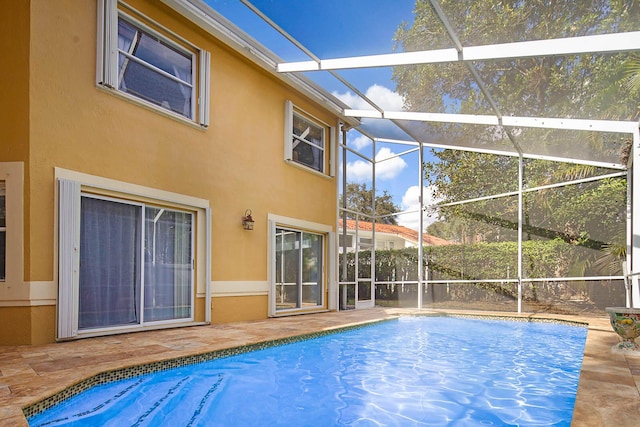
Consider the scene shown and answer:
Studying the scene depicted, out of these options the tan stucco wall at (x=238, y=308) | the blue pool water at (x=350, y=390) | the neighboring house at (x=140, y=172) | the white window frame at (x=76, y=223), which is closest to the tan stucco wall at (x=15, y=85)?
the neighboring house at (x=140, y=172)

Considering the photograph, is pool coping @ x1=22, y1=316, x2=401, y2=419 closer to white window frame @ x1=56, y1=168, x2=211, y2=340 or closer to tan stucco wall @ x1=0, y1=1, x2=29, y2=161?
white window frame @ x1=56, y1=168, x2=211, y2=340

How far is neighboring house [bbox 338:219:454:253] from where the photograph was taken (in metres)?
11.9

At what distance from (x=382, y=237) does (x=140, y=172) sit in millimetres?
8359

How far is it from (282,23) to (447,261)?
860 centimetres

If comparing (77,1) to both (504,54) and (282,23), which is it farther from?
(504,54)

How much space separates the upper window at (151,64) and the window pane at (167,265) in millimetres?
1764

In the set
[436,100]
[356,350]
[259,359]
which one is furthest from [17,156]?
[436,100]

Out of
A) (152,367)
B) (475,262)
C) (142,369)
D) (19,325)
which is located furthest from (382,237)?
(19,325)

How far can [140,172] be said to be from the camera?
20.9 ft

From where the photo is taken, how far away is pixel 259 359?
5.30 meters

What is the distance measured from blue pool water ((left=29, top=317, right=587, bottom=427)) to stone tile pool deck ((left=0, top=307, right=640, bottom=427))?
22 cm

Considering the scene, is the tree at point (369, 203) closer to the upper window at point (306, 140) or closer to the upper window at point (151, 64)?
the upper window at point (306, 140)

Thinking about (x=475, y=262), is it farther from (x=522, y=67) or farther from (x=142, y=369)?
(x=142, y=369)

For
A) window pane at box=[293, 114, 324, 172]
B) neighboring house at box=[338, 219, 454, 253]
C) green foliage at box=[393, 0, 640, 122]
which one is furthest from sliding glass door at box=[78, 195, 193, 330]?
neighboring house at box=[338, 219, 454, 253]
